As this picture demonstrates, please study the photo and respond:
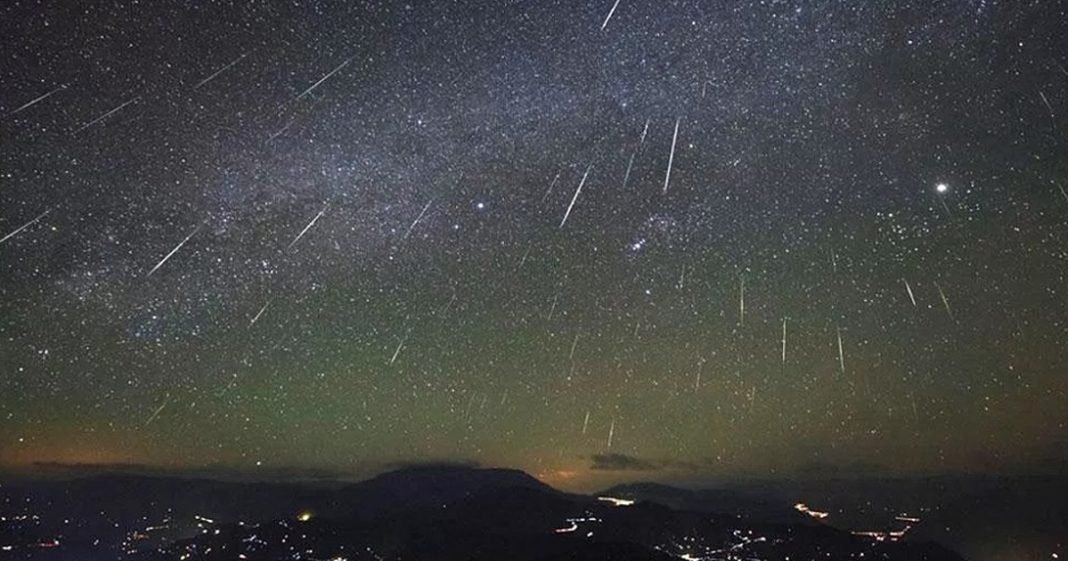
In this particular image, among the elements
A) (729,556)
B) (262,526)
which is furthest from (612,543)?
(262,526)

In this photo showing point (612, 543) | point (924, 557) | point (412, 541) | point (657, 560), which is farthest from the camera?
point (924, 557)

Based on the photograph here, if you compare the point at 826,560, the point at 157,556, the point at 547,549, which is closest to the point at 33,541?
the point at 157,556

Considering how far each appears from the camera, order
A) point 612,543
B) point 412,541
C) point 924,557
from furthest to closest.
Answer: point 924,557
point 412,541
point 612,543

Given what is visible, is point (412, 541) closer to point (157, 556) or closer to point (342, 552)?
point (342, 552)

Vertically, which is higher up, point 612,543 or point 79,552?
point 612,543

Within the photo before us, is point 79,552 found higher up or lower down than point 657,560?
lower down

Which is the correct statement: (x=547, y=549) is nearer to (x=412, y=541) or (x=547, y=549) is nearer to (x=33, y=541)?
(x=412, y=541)

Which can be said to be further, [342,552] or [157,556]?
[342,552]

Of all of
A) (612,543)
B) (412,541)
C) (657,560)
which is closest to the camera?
(657,560)

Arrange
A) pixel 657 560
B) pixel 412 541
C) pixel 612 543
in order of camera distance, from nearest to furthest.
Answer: pixel 657 560 → pixel 612 543 → pixel 412 541
